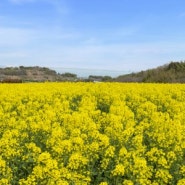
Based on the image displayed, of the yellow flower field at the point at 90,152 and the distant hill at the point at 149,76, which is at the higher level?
the distant hill at the point at 149,76

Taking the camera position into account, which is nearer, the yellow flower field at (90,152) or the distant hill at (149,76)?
the yellow flower field at (90,152)

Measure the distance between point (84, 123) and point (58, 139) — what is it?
3.45 feet

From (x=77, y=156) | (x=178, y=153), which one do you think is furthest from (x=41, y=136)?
(x=178, y=153)

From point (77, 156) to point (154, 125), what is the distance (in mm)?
2338

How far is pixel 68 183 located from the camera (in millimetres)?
5434

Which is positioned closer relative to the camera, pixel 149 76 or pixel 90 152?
pixel 90 152

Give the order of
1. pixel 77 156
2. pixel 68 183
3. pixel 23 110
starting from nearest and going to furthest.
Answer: pixel 68 183 → pixel 77 156 → pixel 23 110

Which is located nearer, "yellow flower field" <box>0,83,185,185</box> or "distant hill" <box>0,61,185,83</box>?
"yellow flower field" <box>0,83,185,185</box>

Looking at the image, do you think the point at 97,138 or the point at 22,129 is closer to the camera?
the point at 97,138

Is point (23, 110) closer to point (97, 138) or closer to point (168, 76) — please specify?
point (97, 138)

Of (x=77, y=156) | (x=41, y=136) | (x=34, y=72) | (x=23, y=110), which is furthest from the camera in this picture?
(x=34, y=72)

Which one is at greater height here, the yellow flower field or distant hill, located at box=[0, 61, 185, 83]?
distant hill, located at box=[0, 61, 185, 83]

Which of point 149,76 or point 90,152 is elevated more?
point 149,76

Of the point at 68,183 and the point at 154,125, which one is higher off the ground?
the point at 154,125
